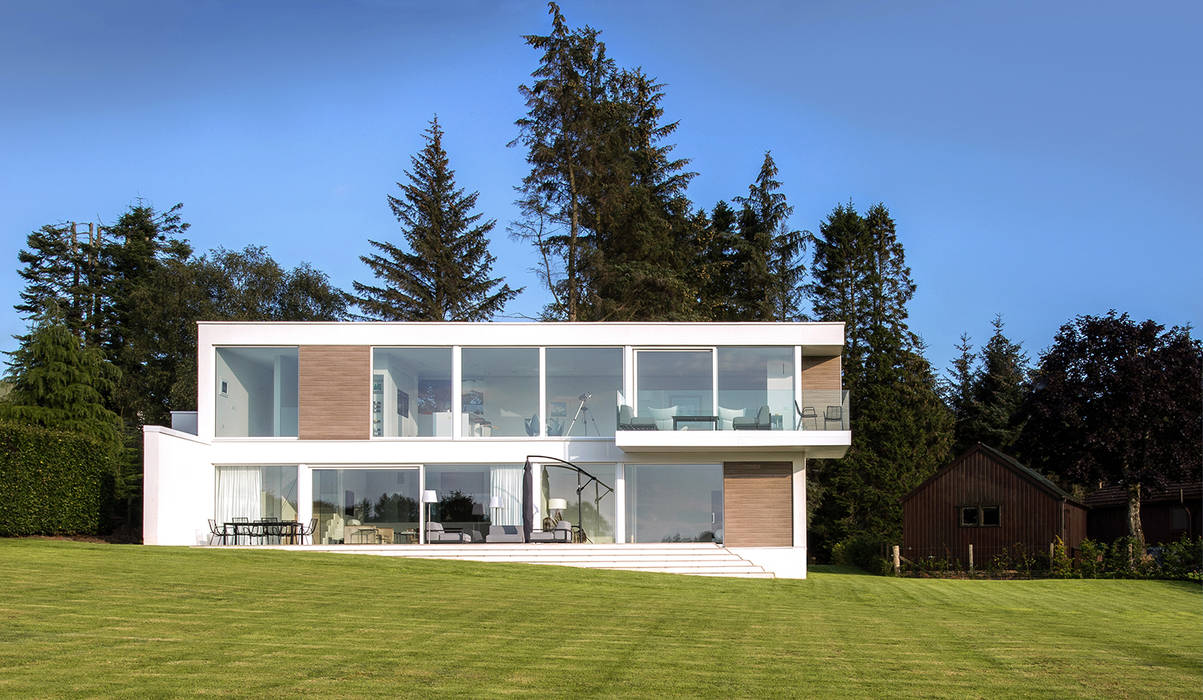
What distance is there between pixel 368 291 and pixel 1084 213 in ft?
103

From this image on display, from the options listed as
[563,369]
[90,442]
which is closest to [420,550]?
[563,369]

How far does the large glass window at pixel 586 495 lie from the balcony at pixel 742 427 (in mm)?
1080

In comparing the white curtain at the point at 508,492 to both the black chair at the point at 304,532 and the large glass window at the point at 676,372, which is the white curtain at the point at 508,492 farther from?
the black chair at the point at 304,532

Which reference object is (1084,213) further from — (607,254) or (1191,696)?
(607,254)

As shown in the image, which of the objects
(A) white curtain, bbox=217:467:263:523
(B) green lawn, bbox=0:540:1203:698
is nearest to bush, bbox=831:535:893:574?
(B) green lawn, bbox=0:540:1203:698

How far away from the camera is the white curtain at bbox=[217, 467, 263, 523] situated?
2447cm

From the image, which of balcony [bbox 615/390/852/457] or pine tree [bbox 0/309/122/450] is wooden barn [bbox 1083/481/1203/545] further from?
pine tree [bbox 0/309/122/450]

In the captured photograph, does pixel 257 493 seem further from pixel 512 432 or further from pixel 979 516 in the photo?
pixel 979 516

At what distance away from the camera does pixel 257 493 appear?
80.9ft

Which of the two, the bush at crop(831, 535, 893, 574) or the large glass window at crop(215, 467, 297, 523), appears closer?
the large glass window at crop(215, 467, 297, 523)

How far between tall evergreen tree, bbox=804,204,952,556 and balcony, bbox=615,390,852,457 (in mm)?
14831

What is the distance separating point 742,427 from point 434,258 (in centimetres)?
2265

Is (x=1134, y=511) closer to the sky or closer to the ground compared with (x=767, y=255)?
closer to the ground

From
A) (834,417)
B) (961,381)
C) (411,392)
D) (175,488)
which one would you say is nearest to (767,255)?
(961,381)
